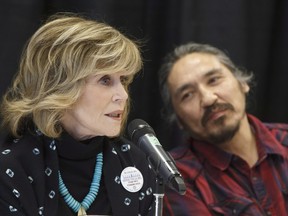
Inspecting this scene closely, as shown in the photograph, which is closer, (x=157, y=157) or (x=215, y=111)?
(x=157, y=157)

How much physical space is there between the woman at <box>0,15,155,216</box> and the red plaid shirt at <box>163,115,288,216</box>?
0.30 metres

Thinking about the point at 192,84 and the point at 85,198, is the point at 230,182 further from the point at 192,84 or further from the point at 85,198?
the point at 85,198

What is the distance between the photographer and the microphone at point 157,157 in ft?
3.47

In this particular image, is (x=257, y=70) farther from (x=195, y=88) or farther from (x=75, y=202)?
(x=75, y=202)

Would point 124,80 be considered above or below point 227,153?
above

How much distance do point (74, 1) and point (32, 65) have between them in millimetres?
643

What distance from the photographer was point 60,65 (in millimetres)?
1407

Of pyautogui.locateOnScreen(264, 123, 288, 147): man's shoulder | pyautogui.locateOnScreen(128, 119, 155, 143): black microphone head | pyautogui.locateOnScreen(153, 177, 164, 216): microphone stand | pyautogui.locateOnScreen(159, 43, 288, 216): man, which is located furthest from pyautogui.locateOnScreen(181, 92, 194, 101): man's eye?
pyautogui.locateOnScreen(153, 177, 164, 216): microphone stand

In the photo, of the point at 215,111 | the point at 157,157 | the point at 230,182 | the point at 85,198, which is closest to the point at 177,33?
the point at 215,111

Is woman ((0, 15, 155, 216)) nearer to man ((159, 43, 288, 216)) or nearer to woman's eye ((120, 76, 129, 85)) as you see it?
woman's eye ((120, 76, 129, 85))

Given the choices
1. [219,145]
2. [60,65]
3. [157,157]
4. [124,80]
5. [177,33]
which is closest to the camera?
[157,157]

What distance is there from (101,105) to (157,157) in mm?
360

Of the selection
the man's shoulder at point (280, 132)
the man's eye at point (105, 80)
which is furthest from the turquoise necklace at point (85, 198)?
the man's shoulder at point (280, 132)

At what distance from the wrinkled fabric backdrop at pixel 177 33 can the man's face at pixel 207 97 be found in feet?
0.64
